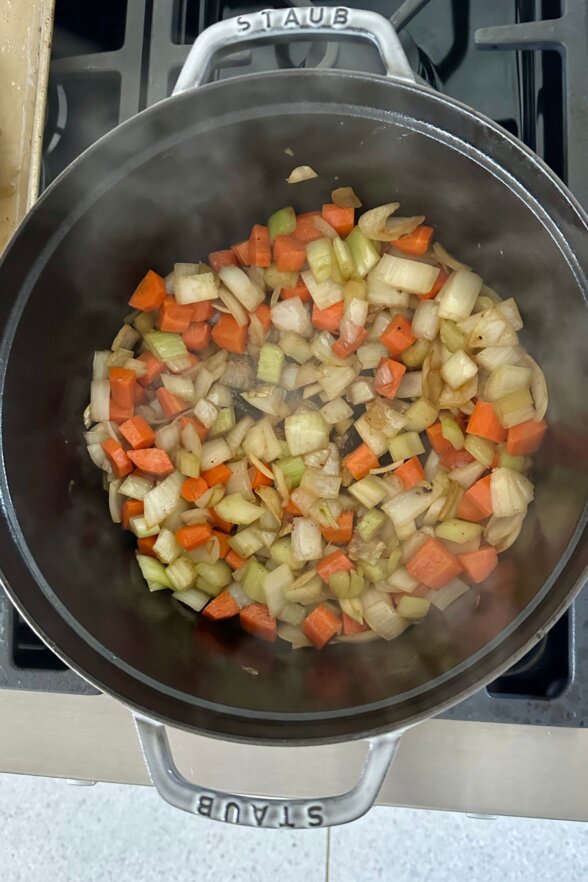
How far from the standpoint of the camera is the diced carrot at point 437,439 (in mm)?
1038

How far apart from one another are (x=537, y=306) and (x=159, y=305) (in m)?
0.57

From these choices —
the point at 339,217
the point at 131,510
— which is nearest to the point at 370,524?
the point at 131,510

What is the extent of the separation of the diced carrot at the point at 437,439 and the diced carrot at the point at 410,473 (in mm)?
42

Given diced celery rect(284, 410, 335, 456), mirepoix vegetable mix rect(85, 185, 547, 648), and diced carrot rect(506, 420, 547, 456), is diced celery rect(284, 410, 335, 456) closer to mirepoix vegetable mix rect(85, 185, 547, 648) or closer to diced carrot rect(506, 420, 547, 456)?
mirepoix vegetable mix rect(85, 185, 547, 648)

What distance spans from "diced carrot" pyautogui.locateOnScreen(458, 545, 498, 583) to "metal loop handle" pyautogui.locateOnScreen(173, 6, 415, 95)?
0.62 m

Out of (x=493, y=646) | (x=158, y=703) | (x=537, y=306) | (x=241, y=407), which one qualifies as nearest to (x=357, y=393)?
(x=241, y=407)

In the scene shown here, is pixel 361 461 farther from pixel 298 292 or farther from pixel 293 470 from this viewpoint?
pixel 298 292

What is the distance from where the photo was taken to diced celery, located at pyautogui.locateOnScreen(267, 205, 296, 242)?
1054mm

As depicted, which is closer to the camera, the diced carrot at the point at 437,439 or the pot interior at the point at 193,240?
the pot interior at the point at 193,240

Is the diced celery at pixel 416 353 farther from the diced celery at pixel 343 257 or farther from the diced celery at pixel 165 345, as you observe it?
the diced celery at pixel 165 345

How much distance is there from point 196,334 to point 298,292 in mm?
177

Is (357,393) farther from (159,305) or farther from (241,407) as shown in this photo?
(159,305)

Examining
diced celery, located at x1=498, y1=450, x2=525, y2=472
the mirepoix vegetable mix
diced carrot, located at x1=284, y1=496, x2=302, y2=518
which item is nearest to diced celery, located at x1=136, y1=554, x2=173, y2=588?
the mirepoix vegetable mix

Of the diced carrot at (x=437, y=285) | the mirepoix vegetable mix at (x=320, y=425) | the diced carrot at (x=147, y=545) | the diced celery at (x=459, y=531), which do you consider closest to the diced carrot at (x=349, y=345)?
the mirepoix vegetable mix at (x=320, y=425)
